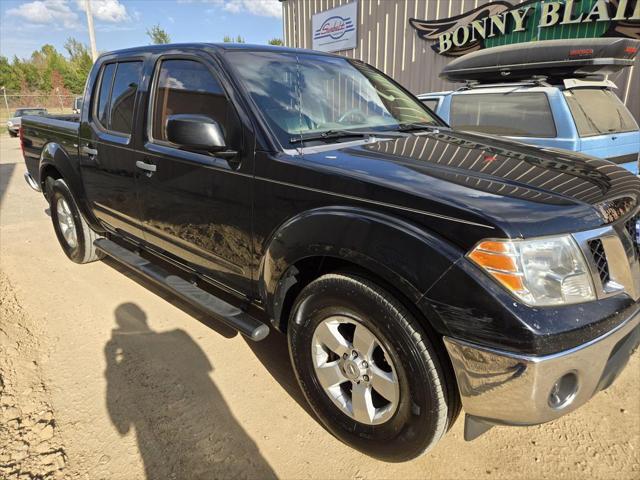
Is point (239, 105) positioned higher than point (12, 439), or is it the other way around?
point (239, 105)

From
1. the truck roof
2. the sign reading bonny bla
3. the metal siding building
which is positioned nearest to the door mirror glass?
the truck roof

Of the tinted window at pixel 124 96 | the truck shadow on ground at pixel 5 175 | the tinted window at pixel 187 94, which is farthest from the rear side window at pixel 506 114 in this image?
the truck shadow on ground at pixel 5 175

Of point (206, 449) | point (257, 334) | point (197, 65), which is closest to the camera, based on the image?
point (206, 449)

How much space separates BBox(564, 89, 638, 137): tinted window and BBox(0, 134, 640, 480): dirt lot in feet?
8.68

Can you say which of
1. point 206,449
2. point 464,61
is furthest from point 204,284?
point 464,61

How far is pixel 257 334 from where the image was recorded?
95.4 inches

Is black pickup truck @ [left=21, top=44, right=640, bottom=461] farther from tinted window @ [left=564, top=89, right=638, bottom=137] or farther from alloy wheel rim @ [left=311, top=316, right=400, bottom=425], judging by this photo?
tinted window @ [left=564, top=89, right=638, bottom=137]

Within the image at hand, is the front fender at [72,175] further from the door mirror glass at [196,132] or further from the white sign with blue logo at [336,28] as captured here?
the white sign with blue logo at [336,28]

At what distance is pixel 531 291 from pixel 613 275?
1.51 feet

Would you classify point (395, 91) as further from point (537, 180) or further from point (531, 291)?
point (531, 291)

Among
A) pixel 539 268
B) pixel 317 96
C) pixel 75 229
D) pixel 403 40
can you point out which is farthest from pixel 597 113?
pixel 403 40

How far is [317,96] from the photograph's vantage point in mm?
2750

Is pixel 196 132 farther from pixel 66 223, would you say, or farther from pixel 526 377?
pixel 66 223

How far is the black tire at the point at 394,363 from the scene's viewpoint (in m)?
1.80
